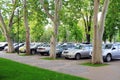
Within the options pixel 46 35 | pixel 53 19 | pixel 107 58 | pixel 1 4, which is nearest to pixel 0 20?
pixel 1 4

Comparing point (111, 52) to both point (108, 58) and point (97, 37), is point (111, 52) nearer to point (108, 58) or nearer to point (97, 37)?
point (108, 58)

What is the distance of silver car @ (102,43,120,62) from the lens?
69.7 feet

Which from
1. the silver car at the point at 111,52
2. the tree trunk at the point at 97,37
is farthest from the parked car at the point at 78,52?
the tree trunk at the point at 97,37

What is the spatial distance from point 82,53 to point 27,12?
33.1ft

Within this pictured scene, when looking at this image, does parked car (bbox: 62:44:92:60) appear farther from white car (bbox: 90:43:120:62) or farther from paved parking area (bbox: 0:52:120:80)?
paved parking area (bbox: 0:52:120:80)

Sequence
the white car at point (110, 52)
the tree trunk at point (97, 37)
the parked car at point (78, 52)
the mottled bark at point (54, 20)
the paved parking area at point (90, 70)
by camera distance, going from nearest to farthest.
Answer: the paved parking area at point (90, 70) → the tree trunk at point (97, 37) → the white car at point (110, 52) → the parked car at point (78, 52) → the mottled bark at point (54, 20)

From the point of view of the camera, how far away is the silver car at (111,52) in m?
21.2

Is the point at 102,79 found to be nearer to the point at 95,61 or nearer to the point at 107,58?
the point at 95,61

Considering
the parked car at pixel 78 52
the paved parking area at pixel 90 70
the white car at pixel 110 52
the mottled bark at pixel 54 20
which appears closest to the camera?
the paved parking area at pixel 90 70

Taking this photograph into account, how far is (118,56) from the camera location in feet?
73.9

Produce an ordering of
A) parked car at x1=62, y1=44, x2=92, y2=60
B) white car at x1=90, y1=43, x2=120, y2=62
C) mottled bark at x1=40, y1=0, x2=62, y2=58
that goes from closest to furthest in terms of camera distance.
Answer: white car at x1=90, y1=43, x2=120, y2=62 → parked car at x1=62, y1=44, x2=92, y2=60 → mottled bark at x1=40, y1=0, x2=62, y2=58

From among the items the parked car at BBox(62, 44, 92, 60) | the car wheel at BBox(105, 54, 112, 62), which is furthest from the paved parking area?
the parked car at BBox(62, 44, 92, 60)

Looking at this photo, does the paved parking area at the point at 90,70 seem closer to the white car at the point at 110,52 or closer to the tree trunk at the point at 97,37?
the tree trunk at the point at 97,37

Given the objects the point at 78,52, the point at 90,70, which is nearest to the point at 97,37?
the point at 90,70
